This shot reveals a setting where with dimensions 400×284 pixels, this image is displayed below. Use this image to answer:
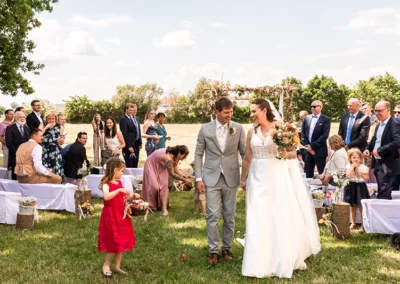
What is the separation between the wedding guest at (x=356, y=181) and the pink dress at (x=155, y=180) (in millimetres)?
3492

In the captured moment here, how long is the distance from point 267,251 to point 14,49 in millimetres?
19159

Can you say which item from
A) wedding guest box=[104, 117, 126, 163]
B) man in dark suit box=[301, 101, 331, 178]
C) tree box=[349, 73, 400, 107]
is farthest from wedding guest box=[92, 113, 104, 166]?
tree box=[349, 73, 400, 107]

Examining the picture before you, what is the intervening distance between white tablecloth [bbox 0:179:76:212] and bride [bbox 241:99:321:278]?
4275mm

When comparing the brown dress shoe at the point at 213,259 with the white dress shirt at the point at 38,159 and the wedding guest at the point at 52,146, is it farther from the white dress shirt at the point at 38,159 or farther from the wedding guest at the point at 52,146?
the wedding guest at the point at 52,146

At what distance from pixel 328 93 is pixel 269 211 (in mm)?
77222

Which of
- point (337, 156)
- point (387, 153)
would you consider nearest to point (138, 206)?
point (337, 156)

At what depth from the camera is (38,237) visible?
6.60m

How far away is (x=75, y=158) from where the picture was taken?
29.6 ft

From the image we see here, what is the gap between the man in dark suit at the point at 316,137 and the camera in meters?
9.77

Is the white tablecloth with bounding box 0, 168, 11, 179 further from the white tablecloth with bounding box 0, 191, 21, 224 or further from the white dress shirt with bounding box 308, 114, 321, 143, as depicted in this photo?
the white dress shirt with bounding box 308, 114, 321, 143

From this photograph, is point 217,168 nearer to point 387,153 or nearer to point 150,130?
point 387,153

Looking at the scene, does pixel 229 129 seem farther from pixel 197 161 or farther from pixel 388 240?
pixel 388 240

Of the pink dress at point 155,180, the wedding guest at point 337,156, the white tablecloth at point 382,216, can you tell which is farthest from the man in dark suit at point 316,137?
the pink dress at point 155,180

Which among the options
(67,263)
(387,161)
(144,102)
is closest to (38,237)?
(67,263)
